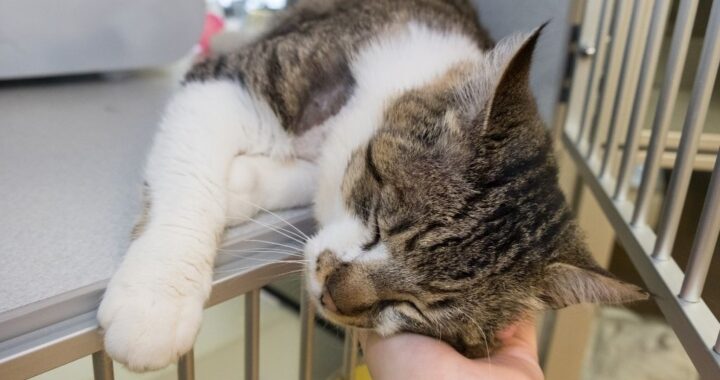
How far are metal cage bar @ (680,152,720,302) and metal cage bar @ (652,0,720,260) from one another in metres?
0.09

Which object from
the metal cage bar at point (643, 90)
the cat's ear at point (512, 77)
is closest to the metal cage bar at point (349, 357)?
the cat's ear at point (512, 77)

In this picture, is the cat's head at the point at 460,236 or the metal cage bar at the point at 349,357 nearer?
the cat's head at the point at 460,236

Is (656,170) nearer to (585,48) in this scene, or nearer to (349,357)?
(585,48)

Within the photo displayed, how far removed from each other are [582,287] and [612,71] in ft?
1.89

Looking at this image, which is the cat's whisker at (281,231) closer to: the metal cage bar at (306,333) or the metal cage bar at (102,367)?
the metal cage bar at (306,333)

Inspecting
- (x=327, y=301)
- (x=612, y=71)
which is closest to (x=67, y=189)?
(x=327, y=301)

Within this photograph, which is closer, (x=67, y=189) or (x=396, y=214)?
(x=396, y=214)

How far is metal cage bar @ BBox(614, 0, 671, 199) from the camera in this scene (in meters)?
0.92

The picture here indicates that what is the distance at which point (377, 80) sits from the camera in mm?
1014

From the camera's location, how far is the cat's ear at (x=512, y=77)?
701 mm

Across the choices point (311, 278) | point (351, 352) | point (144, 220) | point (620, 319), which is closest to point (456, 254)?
point (311, 278)

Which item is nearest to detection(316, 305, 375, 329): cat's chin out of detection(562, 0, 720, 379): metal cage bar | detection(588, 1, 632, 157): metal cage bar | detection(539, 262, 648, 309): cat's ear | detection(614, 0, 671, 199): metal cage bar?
detection(539, 262, 648, 309): cat's ear

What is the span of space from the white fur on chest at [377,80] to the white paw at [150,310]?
242 mm

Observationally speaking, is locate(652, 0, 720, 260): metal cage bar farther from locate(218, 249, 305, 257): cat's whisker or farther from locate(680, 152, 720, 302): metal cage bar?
locate(218, 249, 305, 257): cat's whisker
